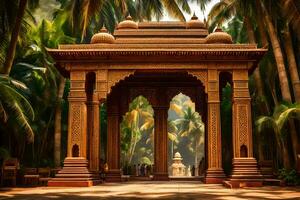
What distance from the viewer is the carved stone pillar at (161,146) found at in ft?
69.7

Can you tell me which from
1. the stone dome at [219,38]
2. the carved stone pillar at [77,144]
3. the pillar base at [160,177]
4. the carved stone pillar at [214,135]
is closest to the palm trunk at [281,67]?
the stone dome at [219,38]

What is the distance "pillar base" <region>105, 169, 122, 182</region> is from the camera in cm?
2025

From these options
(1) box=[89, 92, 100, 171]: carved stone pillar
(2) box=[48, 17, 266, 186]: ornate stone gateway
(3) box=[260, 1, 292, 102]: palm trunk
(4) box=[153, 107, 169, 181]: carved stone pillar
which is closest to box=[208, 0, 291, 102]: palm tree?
(3) box=[260, 1, 292, 102]: palm trunk

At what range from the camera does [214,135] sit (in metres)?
16.8

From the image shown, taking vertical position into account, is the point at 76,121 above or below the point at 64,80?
below

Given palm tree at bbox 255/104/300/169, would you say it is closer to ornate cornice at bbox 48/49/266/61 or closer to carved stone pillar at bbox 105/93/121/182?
ornate cornice at bbox 48/49/266/61

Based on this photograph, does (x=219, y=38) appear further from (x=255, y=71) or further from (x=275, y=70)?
(x=275, y=70)

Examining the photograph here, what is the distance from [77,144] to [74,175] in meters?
1.18

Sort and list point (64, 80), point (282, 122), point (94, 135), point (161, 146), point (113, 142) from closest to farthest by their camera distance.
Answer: point (282, 122) < point (94, 135) < point (113, 142) < point (161, 146) < point (64, 80)

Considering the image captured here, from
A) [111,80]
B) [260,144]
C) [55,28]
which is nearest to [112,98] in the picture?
[111,80]

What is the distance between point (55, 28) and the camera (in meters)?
24.1

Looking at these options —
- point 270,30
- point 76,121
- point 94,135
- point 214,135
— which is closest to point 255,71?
point 270,30

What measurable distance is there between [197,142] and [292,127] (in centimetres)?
5105

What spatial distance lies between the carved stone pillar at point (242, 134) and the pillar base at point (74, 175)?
517 centimetres
